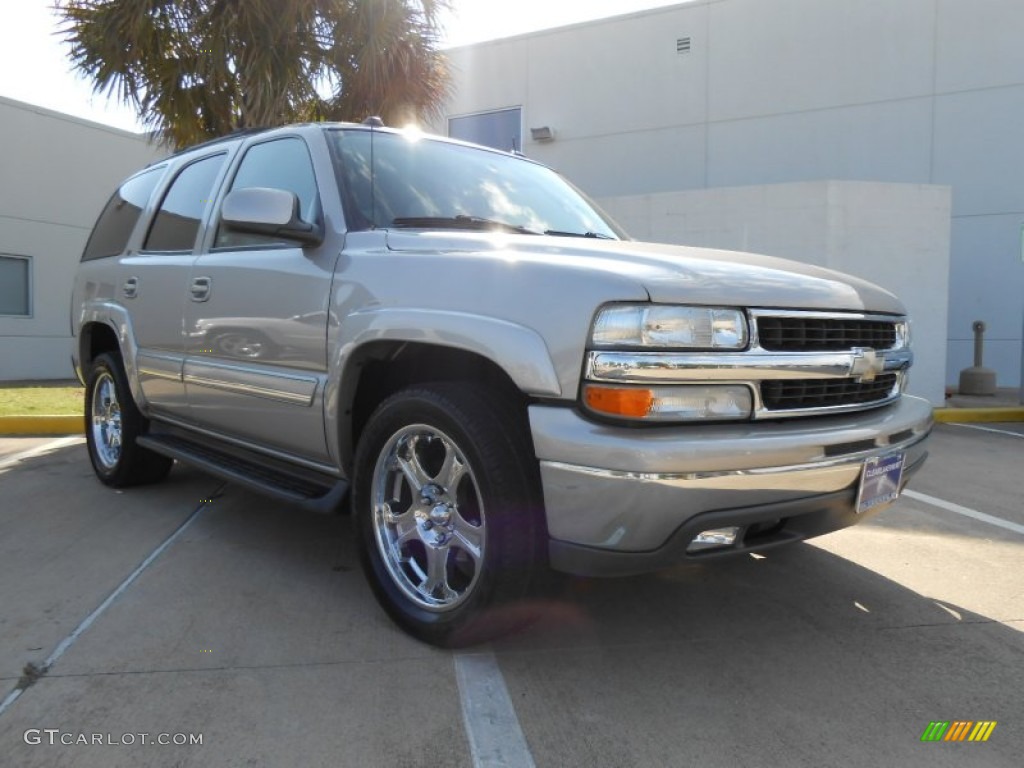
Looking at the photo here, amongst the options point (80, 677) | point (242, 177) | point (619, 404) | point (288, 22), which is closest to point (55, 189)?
point (288, 22)

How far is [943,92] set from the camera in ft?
42.2

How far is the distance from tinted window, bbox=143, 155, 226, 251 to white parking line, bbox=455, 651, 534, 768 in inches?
110

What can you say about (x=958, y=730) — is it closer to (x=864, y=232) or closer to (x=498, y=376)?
(x=498, y=376)

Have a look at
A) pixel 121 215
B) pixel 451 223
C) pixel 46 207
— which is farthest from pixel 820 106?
pixel 46 207

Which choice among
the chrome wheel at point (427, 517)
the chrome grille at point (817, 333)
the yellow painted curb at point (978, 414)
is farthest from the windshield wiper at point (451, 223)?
the yellow painted curb at point (978, 414)

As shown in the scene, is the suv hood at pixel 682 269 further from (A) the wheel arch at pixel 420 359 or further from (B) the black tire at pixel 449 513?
(B) the black tire at pixel 449 513

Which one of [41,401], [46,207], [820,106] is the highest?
[820,106]

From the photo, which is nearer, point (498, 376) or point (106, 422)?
point (498, 376)

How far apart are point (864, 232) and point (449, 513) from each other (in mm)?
9140

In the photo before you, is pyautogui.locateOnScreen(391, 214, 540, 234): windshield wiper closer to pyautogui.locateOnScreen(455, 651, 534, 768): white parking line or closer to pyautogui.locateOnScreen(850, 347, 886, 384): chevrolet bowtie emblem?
pyautogui.locateOnScreen(850, 347, 886, 384): chevrolet bowtie emblem

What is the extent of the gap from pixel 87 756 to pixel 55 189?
14.8 metres

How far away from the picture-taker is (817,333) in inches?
104

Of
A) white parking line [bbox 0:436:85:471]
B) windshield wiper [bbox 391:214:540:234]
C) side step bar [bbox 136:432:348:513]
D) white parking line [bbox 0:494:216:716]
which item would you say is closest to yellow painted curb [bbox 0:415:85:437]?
white parking line [bbox 0:436:85:471]

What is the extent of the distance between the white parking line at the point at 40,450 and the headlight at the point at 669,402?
5.63 metres
